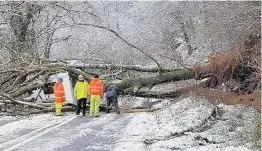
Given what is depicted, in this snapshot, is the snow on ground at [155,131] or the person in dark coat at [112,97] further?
the person in dark coat at [112,97]

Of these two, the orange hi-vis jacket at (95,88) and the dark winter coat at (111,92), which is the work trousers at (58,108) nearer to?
the orange hi-vis jacket at (95,88)

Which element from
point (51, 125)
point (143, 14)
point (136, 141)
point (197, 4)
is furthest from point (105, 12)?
point (136, 141)

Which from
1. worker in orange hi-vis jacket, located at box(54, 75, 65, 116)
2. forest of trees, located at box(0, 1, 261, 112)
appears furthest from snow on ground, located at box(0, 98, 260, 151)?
forest of trees, located at box(0, 1, 261, 112)

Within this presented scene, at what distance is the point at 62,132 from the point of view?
11195mm

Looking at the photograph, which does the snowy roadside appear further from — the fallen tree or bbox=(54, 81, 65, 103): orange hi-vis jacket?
bbox=(54, 81, 65, 103): orange hi-vis jacket

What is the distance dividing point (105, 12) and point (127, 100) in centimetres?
1880

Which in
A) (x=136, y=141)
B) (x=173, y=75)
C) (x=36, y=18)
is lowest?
(x=136, y=141)

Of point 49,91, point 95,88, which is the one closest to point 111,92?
point 95,88

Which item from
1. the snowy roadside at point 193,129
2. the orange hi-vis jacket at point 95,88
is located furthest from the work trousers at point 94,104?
the snowy roadside at point 193,129

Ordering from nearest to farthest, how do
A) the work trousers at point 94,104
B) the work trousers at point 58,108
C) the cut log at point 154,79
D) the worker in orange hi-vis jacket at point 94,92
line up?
the work trousers at point 94,104 → the worker in orange hi-vis jacket at point 94,92 → the work trousers at point 58,108 → the cut log at point 154,79

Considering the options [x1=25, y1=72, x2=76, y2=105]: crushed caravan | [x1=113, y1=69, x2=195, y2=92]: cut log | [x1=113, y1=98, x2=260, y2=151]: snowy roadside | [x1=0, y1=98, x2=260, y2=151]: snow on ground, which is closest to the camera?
[x1=113, y1=98, x2=260, y2=151]: snowy roadside

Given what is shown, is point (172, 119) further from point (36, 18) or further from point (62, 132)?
point (36, 18)

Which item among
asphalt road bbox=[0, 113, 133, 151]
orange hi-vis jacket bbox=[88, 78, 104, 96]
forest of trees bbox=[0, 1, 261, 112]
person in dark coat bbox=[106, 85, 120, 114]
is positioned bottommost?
asphalt road bbox=[0, 113, 133, 151]

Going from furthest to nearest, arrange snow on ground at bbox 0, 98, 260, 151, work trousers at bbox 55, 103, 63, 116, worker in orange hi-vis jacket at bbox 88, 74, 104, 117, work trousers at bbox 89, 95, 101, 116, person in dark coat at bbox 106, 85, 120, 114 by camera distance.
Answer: person in dark coat at bbox 106, 85, 120, 114 → work trousers at bbox 55, 103, 63, 116 → worker in orange hi-vis jacket at bbox 88, 74, 104, 117 → work trousers at bbox 89, 95, 101, 116 → snow on ground at bbox 0, 98, 260, 151
